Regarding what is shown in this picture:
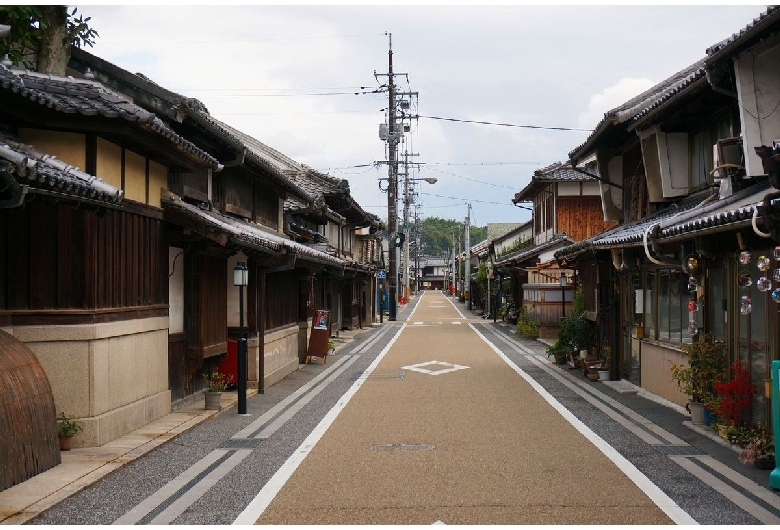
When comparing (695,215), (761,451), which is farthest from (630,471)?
(695,215)

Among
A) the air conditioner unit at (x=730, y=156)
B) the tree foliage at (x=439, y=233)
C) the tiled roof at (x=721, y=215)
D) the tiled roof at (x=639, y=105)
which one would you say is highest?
the tree foliage at (x=439, y=233)

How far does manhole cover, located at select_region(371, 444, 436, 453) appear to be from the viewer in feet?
35.8

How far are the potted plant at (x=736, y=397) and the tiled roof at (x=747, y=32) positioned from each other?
14.0 ft

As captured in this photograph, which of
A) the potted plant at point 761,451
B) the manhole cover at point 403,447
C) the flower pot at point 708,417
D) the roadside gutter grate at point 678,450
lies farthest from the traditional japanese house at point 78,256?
the flower pot at point 708,417

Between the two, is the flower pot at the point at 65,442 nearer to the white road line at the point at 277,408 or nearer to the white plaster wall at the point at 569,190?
the white road line at the point at 277,408

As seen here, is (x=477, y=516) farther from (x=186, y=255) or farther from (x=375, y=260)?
(x=375, y=260)

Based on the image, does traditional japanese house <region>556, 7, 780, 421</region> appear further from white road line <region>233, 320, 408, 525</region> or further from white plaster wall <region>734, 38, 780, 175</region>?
white road line <region>233, 320, 408, 525</region>

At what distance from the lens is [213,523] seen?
Result: 24.1 ft

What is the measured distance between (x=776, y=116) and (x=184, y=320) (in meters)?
10.3

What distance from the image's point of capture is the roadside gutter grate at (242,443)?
37.0ft

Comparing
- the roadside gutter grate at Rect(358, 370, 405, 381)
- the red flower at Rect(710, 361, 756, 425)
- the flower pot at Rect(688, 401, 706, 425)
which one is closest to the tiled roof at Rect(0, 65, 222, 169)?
the red flower at Rect(710, 361, 756, 425)

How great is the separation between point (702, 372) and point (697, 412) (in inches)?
26.3

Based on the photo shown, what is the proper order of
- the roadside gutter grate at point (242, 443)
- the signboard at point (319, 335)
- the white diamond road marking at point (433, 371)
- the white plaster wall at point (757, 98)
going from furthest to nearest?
the signboard at point (319, 335), the white diamond road marking at point (433, 371), the white plaster wall at point (757, 98), the roadside gutter grate at point (242, 443)

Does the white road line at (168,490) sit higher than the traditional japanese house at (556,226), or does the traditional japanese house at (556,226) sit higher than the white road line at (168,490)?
the traditional japanese house at (556,226)
